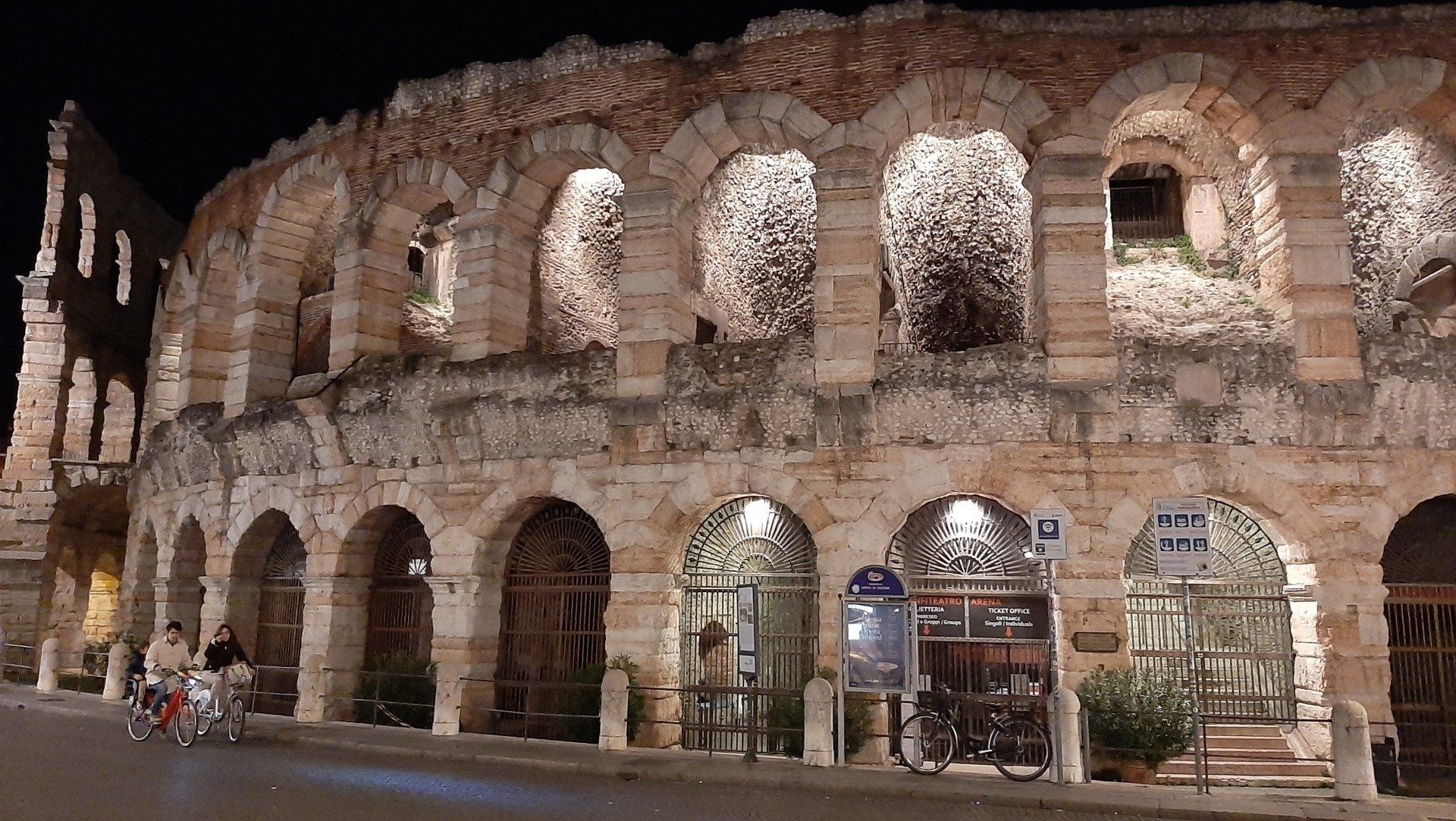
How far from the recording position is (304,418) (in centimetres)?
1293

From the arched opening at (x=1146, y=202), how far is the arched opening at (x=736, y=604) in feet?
23.4

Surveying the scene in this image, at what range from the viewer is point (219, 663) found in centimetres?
1025

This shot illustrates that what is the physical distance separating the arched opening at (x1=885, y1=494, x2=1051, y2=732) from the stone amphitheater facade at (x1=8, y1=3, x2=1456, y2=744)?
586mm

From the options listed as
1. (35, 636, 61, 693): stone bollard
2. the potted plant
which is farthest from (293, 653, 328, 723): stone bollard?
the potted plant

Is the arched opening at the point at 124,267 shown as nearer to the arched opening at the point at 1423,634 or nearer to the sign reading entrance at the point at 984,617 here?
the sign reading entrance at the point at 984,617

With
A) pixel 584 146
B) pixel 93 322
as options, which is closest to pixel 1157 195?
pixel 584 146

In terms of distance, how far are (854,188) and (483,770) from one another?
23.9 ft

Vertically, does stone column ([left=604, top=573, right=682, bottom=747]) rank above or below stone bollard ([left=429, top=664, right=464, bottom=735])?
above

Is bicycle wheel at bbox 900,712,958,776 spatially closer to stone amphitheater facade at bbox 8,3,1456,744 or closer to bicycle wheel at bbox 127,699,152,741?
stone amphitheater facade at bbox 8,3,1456,744

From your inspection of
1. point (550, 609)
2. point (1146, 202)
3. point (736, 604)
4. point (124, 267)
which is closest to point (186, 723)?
point (550, 609)

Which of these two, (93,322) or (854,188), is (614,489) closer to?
(854,188)

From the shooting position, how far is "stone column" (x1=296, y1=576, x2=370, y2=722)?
12297 mm

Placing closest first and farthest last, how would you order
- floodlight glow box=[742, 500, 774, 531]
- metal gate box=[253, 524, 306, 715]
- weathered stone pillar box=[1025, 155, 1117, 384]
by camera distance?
weathered stone pillar box=[1025, 155, 1117, 384] < floodlight glow box=[742, 500, 774, 531] < metal gate box=[253, 524, 306, 715]

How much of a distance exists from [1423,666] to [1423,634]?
33cm
